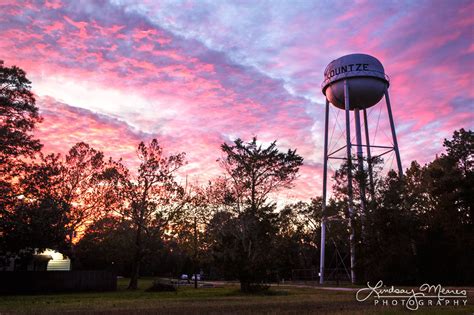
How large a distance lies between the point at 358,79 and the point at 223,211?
60.2ft

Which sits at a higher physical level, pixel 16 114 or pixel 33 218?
pixel 16 114

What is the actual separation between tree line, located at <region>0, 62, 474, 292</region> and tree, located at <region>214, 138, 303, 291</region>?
0.28 ft

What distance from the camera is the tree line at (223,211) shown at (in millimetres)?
29234

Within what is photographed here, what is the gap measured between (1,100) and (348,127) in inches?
1178

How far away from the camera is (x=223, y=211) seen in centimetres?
3800

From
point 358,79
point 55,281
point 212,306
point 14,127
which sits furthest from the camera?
point 358,79

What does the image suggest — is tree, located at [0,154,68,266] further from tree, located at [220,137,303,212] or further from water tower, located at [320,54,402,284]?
water tower, located at [320,54,402,284]

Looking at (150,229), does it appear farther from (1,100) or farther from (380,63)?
(380,63)

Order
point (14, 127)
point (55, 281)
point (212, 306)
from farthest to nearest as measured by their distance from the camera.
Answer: point (55, 281) → point (14, 127) → point (212, 306)

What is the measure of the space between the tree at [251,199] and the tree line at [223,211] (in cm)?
9

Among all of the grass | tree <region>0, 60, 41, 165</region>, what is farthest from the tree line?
the grass

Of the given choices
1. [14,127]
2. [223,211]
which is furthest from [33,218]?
[223,211]

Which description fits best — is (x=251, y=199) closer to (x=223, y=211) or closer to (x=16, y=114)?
(x=223, y=211)

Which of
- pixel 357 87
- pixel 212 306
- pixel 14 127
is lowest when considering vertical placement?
pixel 212 306
